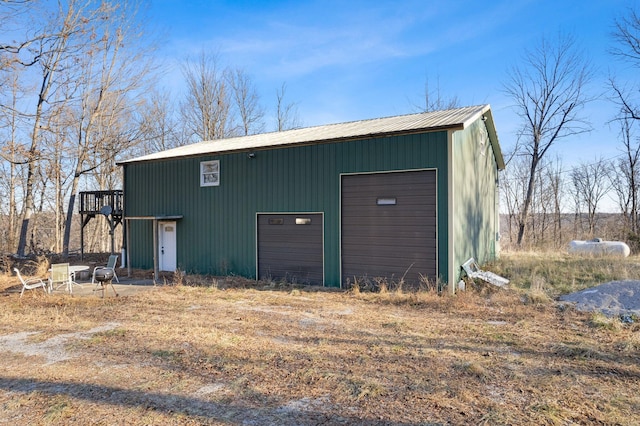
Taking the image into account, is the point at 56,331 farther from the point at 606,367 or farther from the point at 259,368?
the point at 606,367

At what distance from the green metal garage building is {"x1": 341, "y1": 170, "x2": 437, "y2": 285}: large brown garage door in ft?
0.08

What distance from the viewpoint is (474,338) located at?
220 inches

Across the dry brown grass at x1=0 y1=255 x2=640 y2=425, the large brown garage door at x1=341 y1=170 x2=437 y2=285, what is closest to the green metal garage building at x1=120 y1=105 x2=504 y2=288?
the large brown garage door at x1=341 y1=170 x2=437 y2=285

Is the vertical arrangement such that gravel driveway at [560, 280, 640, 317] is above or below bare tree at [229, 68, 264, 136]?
below

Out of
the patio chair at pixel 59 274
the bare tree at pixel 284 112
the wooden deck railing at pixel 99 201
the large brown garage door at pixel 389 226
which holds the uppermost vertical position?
the bare tree at pixel 284 112

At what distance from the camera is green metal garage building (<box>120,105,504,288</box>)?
8953 millimetres

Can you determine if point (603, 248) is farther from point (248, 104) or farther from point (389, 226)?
point (248, 104)

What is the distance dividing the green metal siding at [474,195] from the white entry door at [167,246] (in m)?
8.93

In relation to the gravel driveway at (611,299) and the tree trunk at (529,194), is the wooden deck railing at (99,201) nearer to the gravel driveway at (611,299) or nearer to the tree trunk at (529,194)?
the gravel driveway at (611,299)

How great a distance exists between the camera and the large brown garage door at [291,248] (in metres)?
10.4

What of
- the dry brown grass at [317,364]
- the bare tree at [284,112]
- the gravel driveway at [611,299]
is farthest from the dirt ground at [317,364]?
the bare tree at [284,112]

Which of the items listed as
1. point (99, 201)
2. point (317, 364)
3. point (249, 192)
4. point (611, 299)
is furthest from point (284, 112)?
point (317, 364)

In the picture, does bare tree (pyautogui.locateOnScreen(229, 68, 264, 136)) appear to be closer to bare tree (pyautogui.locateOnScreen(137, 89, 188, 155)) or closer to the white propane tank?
bare tree (pyautogui.locateOnScreen(137, 89, 188, 155))

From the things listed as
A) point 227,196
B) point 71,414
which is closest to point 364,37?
point 227,196
